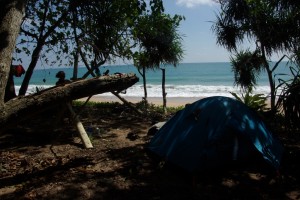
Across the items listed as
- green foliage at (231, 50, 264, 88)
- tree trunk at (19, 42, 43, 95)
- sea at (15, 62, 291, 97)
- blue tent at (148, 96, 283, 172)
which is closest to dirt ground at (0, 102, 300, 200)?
blue tent at (148, 96, 283, 172)

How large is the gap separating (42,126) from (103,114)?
2861 mm

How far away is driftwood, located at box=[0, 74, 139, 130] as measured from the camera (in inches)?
133

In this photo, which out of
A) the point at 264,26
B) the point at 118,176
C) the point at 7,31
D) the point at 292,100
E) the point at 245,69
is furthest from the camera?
the point at 245,69

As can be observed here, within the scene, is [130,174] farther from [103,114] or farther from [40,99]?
[103,114]

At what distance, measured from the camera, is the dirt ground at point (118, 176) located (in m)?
4.20

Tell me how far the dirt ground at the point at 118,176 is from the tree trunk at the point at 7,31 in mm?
1749

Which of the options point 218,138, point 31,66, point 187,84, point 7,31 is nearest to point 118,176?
point 218,138

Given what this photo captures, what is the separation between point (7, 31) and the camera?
3.59m

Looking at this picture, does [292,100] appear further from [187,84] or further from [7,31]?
[187,84]

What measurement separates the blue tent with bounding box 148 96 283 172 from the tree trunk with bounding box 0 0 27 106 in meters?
2.85

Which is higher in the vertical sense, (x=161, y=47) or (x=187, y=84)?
(x=161, y=47)

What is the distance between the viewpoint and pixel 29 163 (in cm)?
547

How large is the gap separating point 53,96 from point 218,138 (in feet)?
8.60

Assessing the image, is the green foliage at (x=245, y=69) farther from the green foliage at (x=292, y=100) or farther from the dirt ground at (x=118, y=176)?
the green foliage at (x=292, y=100)
